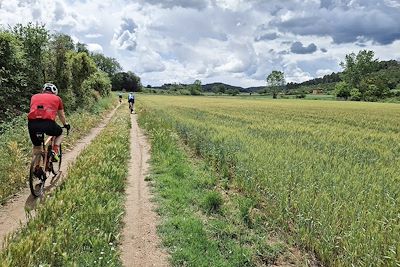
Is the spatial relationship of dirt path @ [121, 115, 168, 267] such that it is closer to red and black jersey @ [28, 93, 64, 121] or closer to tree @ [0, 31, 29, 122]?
red and black jersey @ [28, 93, 64, 121]

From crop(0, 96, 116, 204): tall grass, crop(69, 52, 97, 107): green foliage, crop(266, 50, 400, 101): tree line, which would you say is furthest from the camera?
crop(266, 50, 400, 101): tree line

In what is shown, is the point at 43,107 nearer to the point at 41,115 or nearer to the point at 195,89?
the point at 41,115

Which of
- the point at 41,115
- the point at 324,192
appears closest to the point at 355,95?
the point at 324,192

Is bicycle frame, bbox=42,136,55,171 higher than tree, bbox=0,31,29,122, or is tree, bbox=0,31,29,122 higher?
tree, bbox=0,31,29,122

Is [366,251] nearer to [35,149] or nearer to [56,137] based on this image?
[35,149]

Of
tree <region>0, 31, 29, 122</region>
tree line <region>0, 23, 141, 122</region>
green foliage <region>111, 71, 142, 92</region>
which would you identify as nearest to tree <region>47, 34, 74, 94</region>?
tree line <region>0, 23, 141, 122</region>

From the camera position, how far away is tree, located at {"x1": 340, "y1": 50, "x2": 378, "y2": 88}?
132500 millimetres

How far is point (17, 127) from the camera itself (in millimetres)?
15367

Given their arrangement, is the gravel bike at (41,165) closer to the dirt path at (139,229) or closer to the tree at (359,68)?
the dirt path at (139,229)

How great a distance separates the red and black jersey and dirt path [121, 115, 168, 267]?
2694 mm

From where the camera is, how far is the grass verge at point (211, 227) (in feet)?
19.1

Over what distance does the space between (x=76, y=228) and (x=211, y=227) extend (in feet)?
8.18

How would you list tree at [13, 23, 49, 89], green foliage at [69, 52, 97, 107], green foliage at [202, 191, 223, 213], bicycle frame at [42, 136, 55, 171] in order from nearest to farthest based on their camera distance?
green foliage at [202, 191, 223, 213] < bicycle frame at [42, 136, 55, 171] < tree at [13, 23, 49, 89] < green foliage at [69, 52, 97, 107]

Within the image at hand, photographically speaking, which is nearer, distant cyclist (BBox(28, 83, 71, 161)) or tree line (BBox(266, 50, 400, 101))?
distant cyclist (BBox(28, 83, 71, 161))
